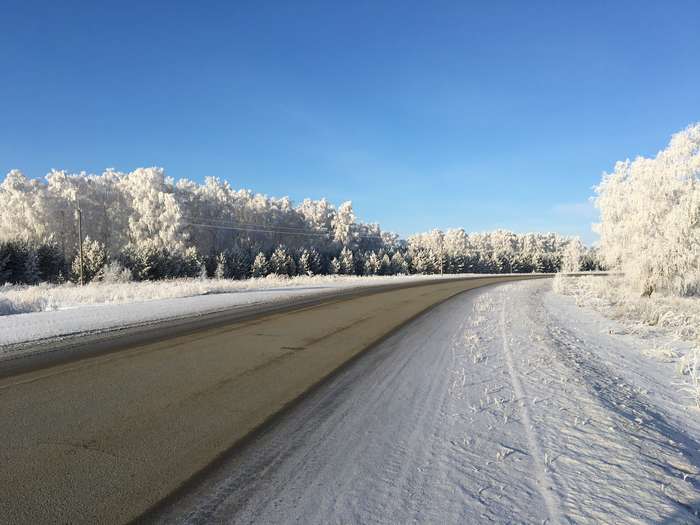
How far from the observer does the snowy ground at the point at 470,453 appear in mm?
2762

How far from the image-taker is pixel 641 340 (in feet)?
34.4

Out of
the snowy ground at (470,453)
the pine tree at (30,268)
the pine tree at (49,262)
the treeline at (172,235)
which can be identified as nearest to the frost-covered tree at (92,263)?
the treeline at (172,235)

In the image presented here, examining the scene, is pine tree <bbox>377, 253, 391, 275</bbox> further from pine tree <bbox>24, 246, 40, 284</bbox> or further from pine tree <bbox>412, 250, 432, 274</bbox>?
pine tree <bbox>24, 246, 40, 284</bbox>

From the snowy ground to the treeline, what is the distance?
110ft

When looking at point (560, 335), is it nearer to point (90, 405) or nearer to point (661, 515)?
point (661, 515)

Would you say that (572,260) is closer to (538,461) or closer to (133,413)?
(538,461)

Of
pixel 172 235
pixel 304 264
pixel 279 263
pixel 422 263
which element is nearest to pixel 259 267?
pixel 279 263

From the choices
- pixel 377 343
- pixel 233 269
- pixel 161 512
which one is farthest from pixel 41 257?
pixel 161 512

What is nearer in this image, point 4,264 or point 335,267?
point 4,264

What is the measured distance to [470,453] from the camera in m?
3.61

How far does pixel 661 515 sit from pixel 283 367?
5120 millimetres

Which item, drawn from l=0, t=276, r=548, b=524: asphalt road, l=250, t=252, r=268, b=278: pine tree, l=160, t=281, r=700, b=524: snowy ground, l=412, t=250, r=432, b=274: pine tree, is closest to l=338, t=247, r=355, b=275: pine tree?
l=412, t=250, r=432, b=274: pine tree

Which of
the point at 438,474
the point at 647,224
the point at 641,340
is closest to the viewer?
the point at 438,474

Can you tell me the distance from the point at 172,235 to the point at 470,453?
221ft
